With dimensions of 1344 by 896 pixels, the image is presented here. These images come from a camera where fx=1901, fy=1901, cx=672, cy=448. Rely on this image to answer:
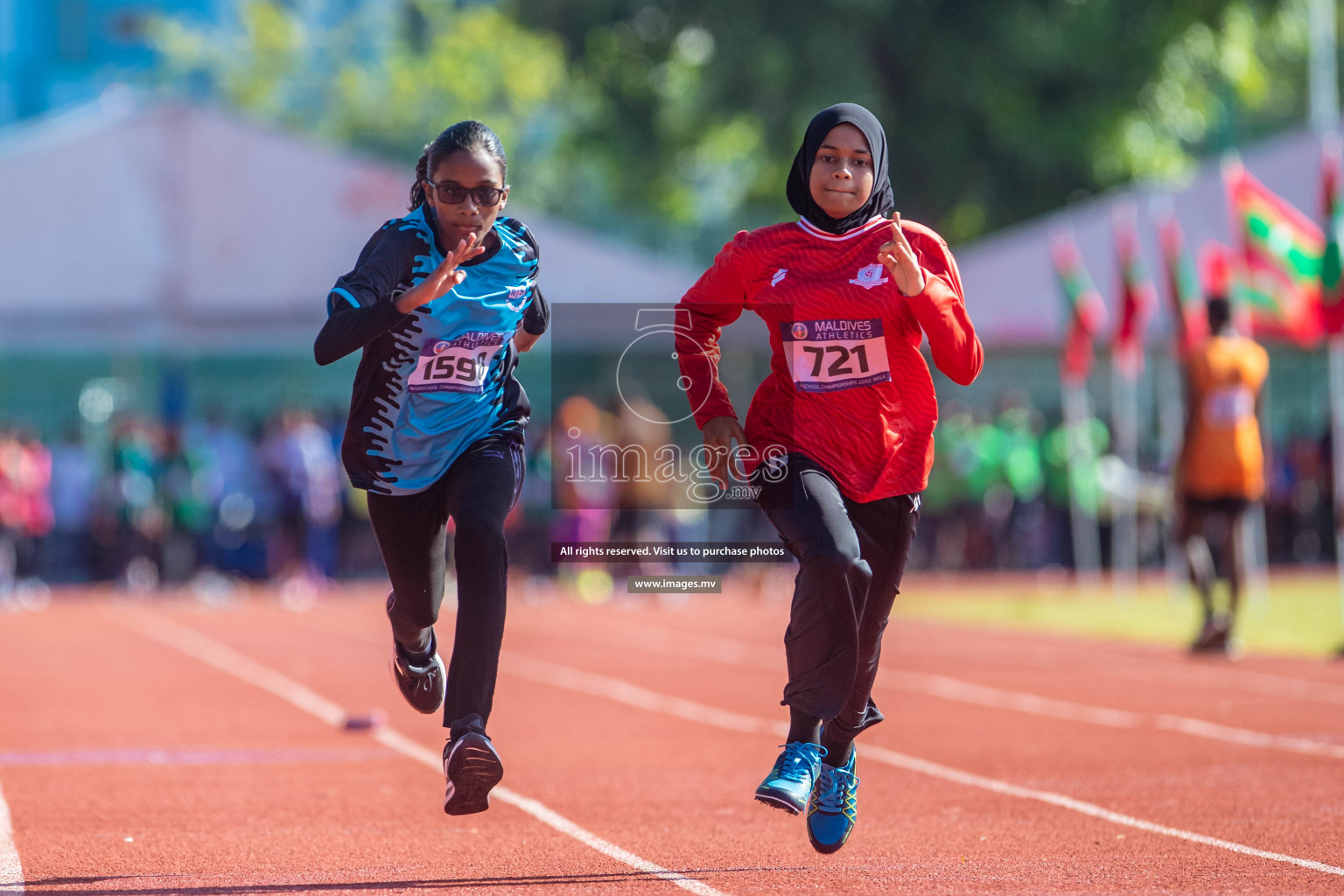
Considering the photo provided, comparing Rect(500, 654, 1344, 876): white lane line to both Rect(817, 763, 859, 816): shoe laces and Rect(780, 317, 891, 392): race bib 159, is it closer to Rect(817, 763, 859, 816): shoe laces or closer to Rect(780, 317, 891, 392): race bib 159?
Rect(817, 763, 859, 816): shoe laces

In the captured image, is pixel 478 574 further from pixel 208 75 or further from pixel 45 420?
pixel 208 75

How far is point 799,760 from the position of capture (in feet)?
17.5

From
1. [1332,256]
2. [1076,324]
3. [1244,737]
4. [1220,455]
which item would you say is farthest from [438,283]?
[1076,324]

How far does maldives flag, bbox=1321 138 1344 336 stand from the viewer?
13297mm

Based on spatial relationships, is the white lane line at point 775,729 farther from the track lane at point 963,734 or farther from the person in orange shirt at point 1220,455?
the person in orange shirt at point 1220,455

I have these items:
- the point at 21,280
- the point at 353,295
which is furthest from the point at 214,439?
the point at 353,295

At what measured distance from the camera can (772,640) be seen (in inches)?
601

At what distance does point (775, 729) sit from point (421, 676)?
3.74 metres

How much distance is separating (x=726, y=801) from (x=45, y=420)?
20.4m

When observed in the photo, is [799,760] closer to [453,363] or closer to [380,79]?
[453,363]

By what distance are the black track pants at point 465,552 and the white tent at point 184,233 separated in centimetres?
1660

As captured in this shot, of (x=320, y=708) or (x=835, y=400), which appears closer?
(x=835, y=400)

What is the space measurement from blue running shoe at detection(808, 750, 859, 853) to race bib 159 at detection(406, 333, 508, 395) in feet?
5.12

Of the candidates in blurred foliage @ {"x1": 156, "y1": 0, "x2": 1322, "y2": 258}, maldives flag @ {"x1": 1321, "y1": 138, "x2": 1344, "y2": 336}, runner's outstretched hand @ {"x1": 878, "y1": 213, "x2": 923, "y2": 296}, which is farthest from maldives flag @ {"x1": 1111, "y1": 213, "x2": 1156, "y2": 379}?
runner's outstretched hand @ {"x1": 878, "y1": 213, "x2": 923, "y2": 296}
